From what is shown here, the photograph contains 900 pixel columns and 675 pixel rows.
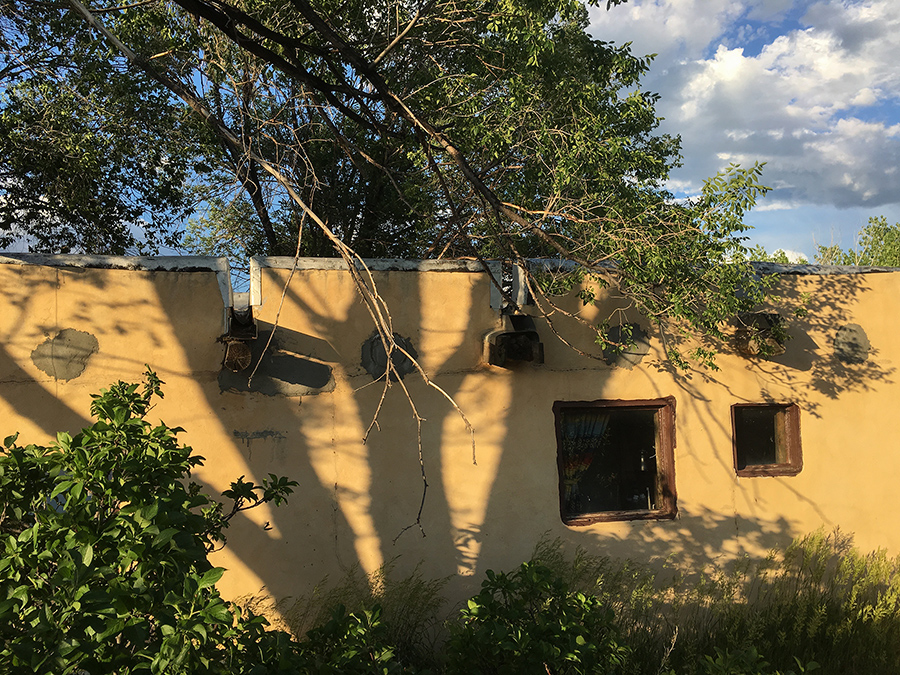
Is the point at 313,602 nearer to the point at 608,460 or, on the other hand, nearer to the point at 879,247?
the point at 608,460

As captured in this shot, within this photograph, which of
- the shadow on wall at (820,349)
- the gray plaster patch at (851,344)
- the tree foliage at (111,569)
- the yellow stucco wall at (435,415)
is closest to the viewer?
the tree foliage at (111,569)

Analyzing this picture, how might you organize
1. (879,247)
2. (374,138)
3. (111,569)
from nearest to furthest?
1. (111,569)
2. (374,138)
3. (879,247)

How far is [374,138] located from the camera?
11477 mm

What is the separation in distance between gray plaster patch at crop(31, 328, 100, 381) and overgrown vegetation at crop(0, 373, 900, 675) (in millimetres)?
971

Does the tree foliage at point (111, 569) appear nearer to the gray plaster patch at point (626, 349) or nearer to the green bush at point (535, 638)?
the green bush at point (535, 638)

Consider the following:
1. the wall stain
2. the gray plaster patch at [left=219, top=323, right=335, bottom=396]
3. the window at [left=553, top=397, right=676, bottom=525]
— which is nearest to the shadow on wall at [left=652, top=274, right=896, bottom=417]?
the window at [left=553, top=397, right=676, bottom=525]

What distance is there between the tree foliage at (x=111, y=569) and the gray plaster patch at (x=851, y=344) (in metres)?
5.88

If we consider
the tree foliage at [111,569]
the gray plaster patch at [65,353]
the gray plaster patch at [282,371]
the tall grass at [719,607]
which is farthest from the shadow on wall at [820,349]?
the gray plaster patch at [65,353]

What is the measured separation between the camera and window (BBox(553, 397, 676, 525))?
18.2 feet

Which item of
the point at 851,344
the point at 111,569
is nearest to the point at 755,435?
the point at 851,344

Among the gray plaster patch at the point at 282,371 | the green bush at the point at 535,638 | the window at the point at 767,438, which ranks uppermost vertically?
the gray plaster patch at the point at 282,371

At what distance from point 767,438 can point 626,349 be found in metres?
1.72

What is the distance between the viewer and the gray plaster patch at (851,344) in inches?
247

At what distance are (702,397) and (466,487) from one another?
2333 millimetres
